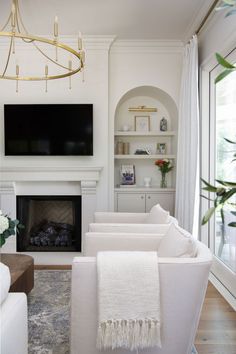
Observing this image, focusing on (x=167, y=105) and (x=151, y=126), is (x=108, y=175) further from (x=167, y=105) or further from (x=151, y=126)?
(x=167, y=105)

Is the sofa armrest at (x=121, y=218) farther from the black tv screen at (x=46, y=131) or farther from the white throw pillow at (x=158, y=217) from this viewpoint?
the black tv screen at (x=46, y=131)

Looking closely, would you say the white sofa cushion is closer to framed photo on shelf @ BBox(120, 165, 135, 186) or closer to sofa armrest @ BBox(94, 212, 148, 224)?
sofa armrest @ BBox(94, 212, 148, 224)

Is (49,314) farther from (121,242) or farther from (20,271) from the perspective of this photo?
(121,242)

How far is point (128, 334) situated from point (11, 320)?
711 mm

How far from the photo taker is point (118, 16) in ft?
12.1

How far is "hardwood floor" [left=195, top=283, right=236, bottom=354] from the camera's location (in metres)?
2.25

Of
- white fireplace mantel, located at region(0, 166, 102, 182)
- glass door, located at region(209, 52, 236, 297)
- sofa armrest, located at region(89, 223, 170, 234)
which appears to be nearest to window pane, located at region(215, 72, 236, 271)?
glass door, located at region(209, 52, 236, 297)

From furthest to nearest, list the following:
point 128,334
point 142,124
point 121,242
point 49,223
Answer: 1. point 142,124
2. point 49,223
3. point 121,242
4. point 128,334

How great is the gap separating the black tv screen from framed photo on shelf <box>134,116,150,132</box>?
0.81 meters

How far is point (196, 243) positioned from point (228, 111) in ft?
6.25

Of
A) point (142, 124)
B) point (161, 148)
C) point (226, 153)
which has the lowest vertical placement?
point (226, 153)

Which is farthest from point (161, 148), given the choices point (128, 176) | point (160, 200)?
point (160, 200)

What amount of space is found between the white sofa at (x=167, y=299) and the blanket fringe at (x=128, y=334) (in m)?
0.11

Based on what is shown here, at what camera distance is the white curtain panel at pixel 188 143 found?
148 inches
